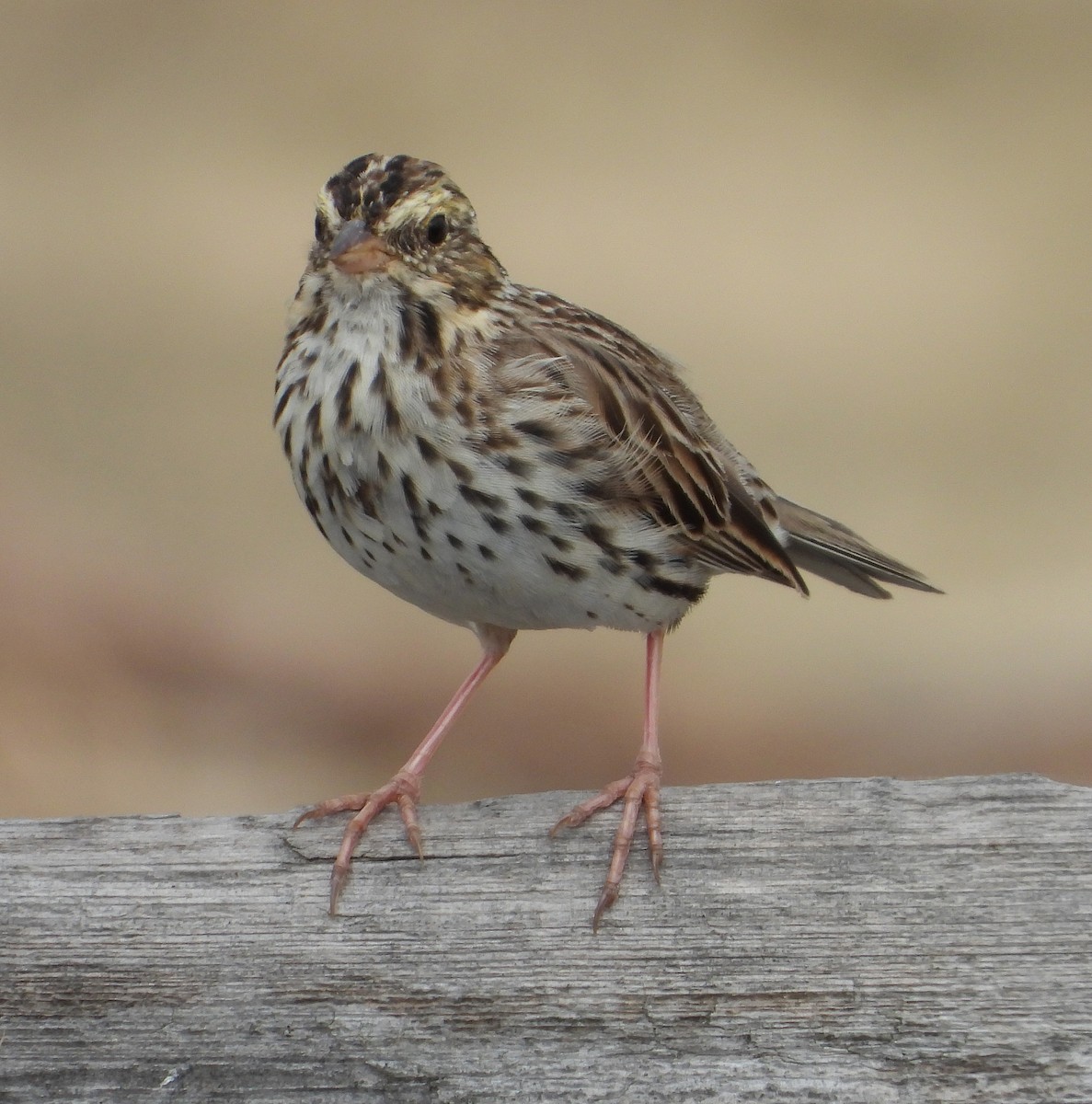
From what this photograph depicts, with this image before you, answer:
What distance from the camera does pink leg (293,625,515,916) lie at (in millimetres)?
4133

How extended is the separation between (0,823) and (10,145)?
990 centimetres

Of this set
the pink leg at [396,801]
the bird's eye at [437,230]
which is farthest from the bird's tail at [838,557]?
the bird's eye at [437,230]

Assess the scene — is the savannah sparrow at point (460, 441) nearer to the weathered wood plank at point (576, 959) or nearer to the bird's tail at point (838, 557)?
the weathered wood plank at point (576, 959)

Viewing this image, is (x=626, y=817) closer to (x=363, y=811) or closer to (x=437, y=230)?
(x=363, y=811)

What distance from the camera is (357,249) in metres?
4.61

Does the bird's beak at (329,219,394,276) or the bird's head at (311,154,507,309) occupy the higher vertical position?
the bird's head at (311,154,507,309)

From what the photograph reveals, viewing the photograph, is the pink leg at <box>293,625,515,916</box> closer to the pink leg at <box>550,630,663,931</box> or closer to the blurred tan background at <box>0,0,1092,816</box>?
the pink leg at <box>550,630,663,931</box>

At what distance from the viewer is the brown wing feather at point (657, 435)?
201 inches

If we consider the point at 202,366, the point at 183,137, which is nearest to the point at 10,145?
the point at 183,137

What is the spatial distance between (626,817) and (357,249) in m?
1.55

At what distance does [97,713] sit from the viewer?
8430mm

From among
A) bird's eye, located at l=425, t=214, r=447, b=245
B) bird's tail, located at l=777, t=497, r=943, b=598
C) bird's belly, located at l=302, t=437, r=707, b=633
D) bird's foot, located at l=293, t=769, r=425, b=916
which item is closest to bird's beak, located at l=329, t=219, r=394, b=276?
bird's eye, located at l=425, t=214, r=447, b=245

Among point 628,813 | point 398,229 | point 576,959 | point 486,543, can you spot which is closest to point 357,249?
point 398,229

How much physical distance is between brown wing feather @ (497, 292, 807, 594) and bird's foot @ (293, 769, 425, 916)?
1035 mm
